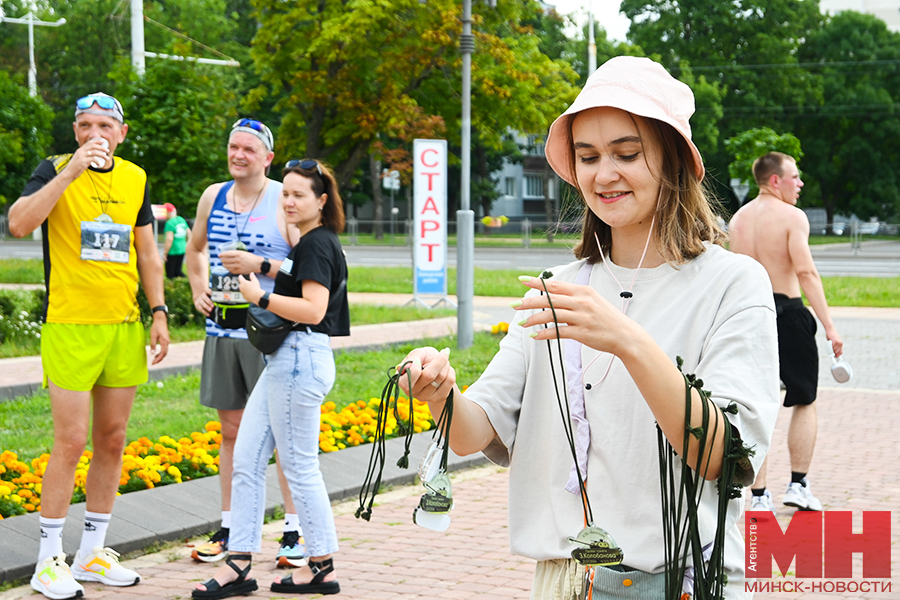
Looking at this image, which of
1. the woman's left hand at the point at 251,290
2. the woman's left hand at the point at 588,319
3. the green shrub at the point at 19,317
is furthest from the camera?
the green shrub at the point at 19,317

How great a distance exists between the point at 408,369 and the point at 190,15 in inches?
2163

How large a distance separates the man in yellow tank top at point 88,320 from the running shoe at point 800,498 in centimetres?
382

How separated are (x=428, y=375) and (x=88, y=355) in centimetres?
301

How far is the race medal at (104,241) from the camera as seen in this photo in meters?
4.47

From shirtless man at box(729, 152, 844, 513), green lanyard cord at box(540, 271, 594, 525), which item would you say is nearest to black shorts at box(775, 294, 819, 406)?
shirtless man at box(729, 152, 844, 513)

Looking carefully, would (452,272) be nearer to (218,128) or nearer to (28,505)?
(218,128)

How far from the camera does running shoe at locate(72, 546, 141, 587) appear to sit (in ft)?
15.1

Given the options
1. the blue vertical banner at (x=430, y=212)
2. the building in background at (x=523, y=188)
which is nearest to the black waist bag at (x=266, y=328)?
the blue vertical banner at (x=430, y=212)

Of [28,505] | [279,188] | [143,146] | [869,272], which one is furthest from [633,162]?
[869,272]

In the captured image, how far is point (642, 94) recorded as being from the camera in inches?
72.3

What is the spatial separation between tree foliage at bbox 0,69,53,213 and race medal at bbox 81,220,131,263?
1655cm

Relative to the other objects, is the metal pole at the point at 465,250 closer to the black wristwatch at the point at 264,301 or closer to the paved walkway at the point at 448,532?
the paved walkway at the point at 448,532

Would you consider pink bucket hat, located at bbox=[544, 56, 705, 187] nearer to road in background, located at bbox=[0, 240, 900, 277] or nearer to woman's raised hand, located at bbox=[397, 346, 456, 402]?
woman's raised hand, located at bbox=[397, 346, 456, 402]

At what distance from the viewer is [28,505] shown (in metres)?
5.44
